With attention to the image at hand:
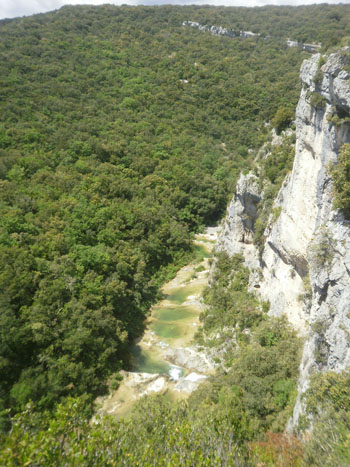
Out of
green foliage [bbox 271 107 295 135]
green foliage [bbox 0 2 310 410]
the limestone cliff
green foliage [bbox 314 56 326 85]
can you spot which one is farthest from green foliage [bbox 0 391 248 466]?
green foliage [bbox 271 107 295 135]

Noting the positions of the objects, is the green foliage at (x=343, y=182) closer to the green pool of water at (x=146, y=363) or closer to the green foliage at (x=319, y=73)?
the green foliage at (x=319, y=73)

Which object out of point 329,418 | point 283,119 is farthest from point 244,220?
point 329,418

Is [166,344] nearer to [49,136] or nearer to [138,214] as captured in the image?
[138,214]

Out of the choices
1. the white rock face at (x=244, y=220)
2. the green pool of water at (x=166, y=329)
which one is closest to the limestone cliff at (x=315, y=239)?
the white rock face at (x=244, y=220)

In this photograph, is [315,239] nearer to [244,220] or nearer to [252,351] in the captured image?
[252,351]

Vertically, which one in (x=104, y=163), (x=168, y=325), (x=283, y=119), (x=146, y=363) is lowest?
(x=168, y=325)
